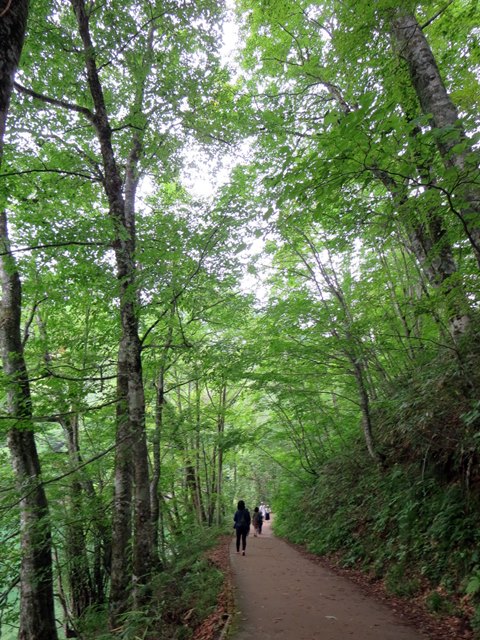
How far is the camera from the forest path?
4.32 metres

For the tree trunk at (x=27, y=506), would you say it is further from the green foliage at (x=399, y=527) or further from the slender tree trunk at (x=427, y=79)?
the slender tree trunk at (x=427, y=79)

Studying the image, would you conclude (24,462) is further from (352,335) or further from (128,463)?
(352,335)

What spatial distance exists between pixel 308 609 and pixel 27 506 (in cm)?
571

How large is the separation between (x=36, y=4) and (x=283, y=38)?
19.2ft

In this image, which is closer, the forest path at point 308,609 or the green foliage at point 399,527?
the forest path at point 308,609

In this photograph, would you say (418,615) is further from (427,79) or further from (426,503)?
(427,79)

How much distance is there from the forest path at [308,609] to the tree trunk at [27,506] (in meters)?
3.88

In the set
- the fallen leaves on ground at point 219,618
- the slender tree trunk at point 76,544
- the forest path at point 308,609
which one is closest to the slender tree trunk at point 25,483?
the slender tree trunk at point 76,544

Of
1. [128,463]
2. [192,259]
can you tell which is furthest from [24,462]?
[192,259]

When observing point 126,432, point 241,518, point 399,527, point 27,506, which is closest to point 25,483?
point 27,506

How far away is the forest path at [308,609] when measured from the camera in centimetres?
432

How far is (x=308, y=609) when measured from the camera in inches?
205

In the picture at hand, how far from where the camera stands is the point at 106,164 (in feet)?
22.4

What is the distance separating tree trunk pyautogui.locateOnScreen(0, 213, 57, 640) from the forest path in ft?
12.7
